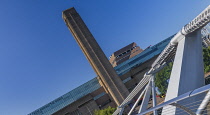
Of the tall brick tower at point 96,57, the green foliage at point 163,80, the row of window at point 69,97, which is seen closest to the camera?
the green foliage at point 163,80

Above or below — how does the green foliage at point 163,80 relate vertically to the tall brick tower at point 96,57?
below

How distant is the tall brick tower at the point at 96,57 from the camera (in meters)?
47.6

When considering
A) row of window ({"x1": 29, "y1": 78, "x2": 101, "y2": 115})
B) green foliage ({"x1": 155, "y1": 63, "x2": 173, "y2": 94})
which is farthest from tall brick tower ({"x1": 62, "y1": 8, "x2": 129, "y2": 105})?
green foliage ({"x1": 155, "y1": 63, "x2": 173, "y2": 94})

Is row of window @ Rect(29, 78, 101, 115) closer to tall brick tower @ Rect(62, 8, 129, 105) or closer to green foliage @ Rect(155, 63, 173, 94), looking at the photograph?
tall brick tower @ Rect(62, 8, 129, 105)

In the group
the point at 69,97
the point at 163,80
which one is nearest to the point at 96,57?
the point at 69,97

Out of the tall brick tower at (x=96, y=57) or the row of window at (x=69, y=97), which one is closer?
the tall brick tower at (x=96, y=57)

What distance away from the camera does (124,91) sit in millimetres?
47906

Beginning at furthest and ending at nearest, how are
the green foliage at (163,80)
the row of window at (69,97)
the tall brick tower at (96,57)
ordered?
the row of window at (69,97), the tall brick tower at (96,57), the green foliage at (163,80)

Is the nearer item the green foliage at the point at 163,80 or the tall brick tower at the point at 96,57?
the green foliage at the point at 163,80

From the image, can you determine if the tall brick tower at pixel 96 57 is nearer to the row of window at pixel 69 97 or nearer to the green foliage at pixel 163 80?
the row of window at pixel 69 97

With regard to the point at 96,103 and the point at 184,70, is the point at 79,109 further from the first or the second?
the point at 184,70

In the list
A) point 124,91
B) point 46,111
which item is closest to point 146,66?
point 124,91

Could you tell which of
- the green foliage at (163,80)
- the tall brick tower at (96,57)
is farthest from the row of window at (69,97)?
the green foliage at (163,80)

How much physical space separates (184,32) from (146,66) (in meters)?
45.7
